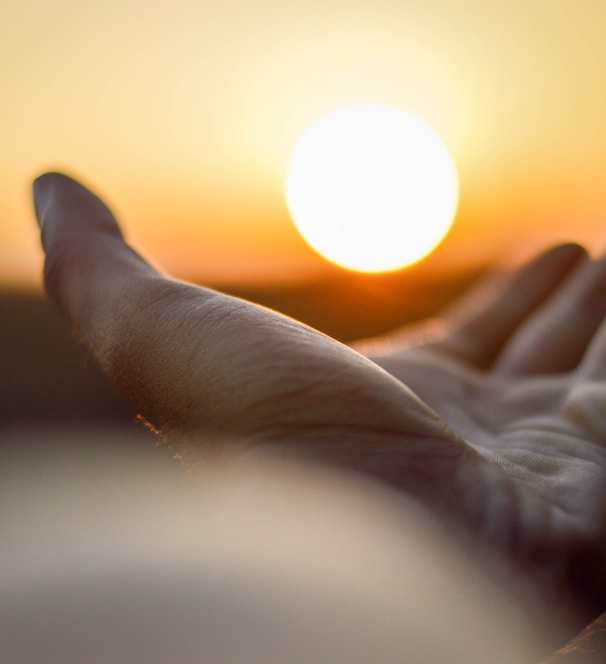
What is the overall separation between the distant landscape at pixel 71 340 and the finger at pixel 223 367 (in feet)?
3.65

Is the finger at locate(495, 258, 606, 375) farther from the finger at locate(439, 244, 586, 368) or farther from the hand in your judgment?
the hand

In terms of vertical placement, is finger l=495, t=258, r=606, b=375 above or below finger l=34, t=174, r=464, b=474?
below

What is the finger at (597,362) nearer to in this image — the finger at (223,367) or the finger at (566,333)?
the finger at (566,333)

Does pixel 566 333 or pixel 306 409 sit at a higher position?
pixel 306 409

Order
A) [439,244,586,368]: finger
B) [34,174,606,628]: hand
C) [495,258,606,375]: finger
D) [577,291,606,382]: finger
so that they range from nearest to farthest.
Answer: [34,174,606,628]: hand < [577,291,606,382]: finger < [495,258,606,375]: finger < [439,244,586,368]: finger

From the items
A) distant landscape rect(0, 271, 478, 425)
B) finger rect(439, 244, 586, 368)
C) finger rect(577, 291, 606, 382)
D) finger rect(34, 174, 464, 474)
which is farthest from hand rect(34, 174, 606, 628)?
distant landscape rect(0, 271, 478, 425)

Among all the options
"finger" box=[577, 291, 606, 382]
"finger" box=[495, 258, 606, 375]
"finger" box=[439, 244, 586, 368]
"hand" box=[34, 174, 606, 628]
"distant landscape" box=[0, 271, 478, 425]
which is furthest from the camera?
"distant landscape" box=[0, 271, 478, 425]

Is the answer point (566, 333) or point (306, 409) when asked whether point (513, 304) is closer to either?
point (566, 333)

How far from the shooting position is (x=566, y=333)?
54.4 inches

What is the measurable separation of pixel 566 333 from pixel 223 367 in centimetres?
106

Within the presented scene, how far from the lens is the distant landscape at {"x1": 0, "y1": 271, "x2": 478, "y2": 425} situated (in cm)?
218

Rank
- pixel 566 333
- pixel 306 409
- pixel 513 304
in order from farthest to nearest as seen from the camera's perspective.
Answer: pixel 513 304
pixel 566 333
pixel 306 409

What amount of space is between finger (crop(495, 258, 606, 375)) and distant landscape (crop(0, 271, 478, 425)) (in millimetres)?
736

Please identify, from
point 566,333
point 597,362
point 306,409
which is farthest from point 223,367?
point 566,333
